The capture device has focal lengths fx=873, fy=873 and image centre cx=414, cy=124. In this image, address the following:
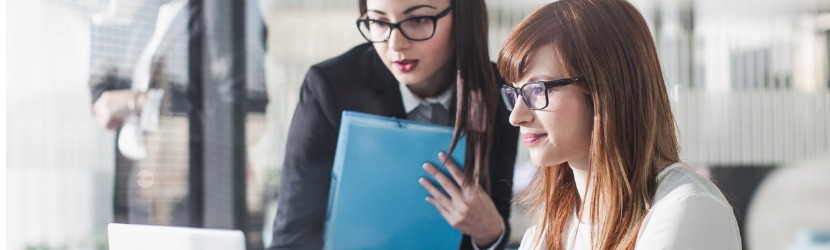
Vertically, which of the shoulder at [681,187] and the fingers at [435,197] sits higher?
the shoulder at [681,187]

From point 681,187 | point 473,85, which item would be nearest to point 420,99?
point 473,85

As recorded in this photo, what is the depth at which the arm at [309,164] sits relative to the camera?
2072 mm

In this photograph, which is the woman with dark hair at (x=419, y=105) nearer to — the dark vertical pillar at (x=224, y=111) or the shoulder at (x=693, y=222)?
the dark vertical pillar at (x=224, y=111)

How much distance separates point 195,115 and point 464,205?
71 cm

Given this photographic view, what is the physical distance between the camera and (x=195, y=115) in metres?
2.19

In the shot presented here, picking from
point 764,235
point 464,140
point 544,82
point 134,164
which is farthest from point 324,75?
point 764,235

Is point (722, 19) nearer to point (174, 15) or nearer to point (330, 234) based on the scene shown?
point (330, 234)

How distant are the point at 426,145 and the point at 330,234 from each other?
31cm

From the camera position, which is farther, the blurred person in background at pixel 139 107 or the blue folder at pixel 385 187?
the blurred person in background at pixel 139 107

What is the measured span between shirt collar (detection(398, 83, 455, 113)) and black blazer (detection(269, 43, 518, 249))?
0.01 metres

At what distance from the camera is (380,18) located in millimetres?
2014

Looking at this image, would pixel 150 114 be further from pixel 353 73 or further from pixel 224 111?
pixel 353 73

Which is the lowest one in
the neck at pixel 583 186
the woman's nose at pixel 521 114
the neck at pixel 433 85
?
the neck at pixel 583 186

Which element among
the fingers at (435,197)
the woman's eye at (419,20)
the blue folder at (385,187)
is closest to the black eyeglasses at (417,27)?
the woman's eye at (419,20)
